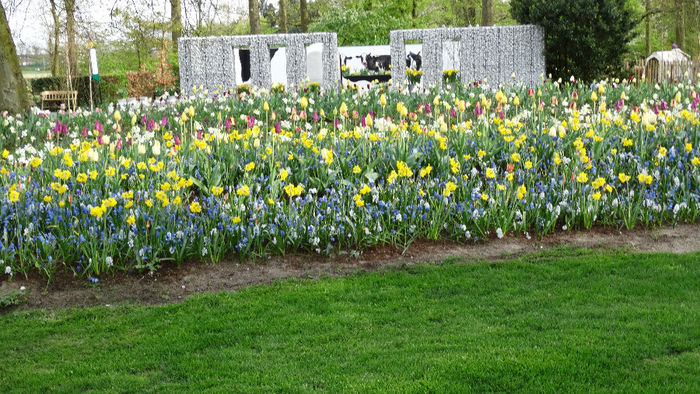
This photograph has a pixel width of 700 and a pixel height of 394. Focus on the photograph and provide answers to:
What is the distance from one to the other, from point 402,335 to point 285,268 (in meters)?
1.43

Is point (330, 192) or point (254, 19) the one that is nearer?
point (330, 192)

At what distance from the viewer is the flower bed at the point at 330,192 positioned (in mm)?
5039

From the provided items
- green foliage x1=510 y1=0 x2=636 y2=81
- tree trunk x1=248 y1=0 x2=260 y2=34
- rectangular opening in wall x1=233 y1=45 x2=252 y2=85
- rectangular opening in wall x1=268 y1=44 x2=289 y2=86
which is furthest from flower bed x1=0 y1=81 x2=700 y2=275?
tree trunk x1=248 y1=0 x2=260 y2=34

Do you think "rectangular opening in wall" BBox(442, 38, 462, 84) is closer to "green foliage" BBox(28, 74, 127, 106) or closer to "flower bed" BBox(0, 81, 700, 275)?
"green foliage" BBox(28, 74, 127, 106)

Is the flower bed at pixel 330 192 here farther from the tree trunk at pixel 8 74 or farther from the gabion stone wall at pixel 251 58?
the gabion stone wall at pixel 251 58

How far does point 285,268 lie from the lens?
4980 millimetres

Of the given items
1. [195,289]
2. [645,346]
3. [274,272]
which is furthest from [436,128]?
[645,346]

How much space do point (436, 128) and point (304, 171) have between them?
166 cm

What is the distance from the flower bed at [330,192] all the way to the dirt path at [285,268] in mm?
102

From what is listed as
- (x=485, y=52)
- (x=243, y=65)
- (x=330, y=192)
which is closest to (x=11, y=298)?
(x=330, y=192)

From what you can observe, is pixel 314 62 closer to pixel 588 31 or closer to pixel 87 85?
pixel 588 31

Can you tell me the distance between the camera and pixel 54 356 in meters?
3.71

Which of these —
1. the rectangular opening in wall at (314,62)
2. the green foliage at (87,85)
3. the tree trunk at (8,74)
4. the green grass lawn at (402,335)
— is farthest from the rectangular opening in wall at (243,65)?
the green grass lawn at (402,335)

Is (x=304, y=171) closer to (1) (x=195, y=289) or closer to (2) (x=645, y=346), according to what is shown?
(1) (x=195, y=289)
